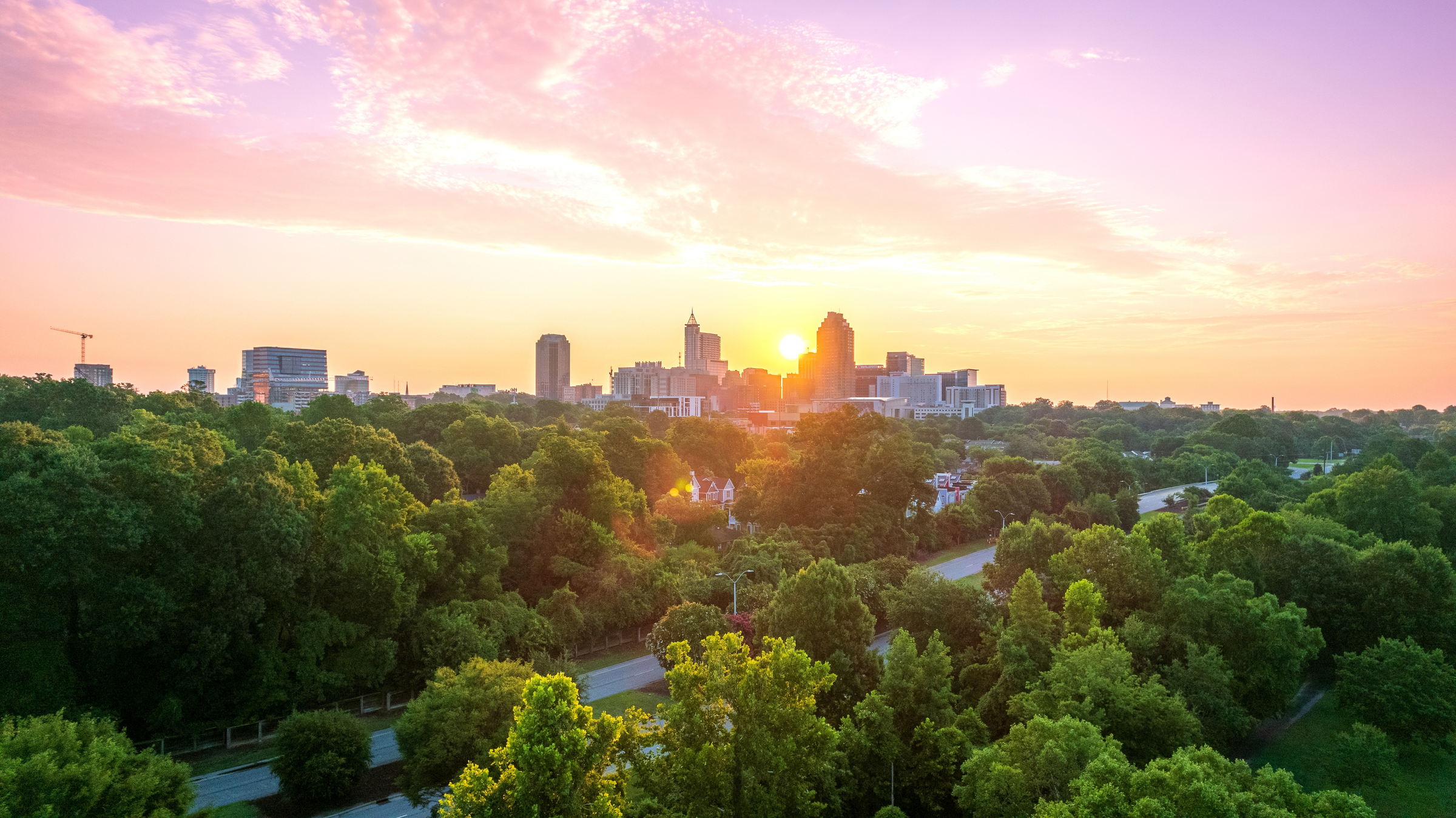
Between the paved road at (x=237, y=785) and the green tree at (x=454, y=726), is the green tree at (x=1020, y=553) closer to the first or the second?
the green tree at (x=454, y=726)

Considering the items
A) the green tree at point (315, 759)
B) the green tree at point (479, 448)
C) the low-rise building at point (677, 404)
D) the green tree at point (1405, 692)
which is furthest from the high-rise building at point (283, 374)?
the green tree at point (1405, 692)

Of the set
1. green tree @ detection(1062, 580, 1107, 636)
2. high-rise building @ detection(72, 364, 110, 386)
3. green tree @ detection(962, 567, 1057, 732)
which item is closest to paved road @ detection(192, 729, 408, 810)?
green tree @ detection(962, 567, 1057, 732)

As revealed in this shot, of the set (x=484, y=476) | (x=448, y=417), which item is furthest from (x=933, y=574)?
(x=448, y=417)

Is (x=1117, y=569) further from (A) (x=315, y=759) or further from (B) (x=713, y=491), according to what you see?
(B) (x=713, y=491)

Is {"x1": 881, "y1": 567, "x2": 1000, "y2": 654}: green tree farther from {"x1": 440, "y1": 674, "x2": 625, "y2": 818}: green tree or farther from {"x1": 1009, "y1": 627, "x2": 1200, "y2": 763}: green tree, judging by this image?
{"x1": 440, "y1": 674, "x2": 625, "y2": 818}: green tree

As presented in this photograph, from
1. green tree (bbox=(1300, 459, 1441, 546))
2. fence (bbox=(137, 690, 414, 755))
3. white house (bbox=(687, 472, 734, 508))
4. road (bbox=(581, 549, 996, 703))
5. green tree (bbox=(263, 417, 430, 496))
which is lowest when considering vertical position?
road (bbox=(581, 549, 996, 703))

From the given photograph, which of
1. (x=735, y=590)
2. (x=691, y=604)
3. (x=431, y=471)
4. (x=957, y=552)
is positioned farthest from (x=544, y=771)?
(x=957, y=552)
